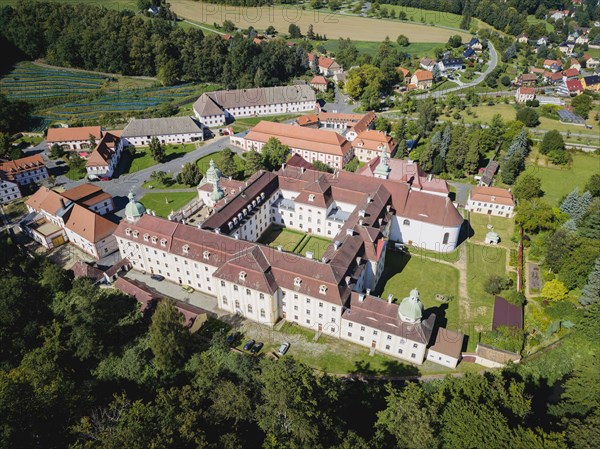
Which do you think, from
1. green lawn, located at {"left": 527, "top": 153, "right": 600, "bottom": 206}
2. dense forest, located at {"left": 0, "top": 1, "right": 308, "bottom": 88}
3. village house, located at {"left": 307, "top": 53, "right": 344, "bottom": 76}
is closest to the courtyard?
green lawn, located at {"left": 527, "top": 153, "right": 600, "bottom": 206}

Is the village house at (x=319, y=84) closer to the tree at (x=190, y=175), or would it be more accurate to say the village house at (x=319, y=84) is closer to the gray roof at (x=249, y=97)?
the gray roof at (x=249, y=97)

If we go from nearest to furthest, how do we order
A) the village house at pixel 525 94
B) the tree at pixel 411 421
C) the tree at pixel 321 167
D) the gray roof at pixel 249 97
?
the tree at pixel 411 421
the tree at pixel 321 167
the gray roof at pixel 249 97
the village house at pixel 525 94

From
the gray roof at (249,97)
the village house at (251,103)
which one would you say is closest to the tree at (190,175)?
the village house at (251,103)

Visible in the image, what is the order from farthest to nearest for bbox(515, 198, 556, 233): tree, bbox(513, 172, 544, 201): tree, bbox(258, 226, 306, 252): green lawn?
bbox(513, 172, 544, 201): tree
bbox(258, 226, 306, 252): green lawn
bbox(515, 198, 556, 233): tree

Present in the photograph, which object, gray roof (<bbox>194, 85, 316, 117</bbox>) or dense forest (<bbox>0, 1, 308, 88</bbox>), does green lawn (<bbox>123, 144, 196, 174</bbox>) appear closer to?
gray roof (<bbox>194, 85, 316, 117</bbox>)

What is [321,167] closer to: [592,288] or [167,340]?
[592,288]
